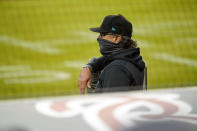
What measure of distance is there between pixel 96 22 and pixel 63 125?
41.3 ft

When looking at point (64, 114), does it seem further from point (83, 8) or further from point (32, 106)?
point (83, 8)

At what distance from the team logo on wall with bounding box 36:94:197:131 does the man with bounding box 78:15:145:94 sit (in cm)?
102

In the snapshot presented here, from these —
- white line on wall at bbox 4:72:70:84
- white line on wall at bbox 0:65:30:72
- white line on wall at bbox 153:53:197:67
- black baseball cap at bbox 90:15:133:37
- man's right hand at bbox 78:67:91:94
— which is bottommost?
white line on wall at bbox 4:72:70:84

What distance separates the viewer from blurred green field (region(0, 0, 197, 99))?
929 centimetres

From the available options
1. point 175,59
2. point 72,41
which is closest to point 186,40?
point 175,59

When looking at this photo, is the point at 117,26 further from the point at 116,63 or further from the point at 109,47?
the point at 116,63

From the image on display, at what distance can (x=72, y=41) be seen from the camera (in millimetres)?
12258

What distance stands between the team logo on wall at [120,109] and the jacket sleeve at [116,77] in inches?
44.2

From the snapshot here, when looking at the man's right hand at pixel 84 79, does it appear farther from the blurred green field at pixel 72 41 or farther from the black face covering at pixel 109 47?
the blurred green field at pixel 72 41

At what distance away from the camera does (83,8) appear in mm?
14953

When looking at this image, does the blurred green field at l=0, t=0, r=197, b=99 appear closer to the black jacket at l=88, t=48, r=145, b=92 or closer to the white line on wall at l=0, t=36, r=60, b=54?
the white line on wall at l=0, t=36, r=60, b=54

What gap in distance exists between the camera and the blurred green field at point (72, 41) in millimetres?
9289

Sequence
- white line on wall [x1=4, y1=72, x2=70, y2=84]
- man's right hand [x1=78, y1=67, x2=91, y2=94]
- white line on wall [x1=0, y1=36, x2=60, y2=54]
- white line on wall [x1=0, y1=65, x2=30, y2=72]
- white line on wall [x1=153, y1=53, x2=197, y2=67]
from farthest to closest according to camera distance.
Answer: white line on wall [x1=0, y1=36, x2=60, y2=54], white line on wall [x1=153, y1=53, x2=197, y2=67], white line on wall [x1=0, y1=65, x2=30, y2=72], white line on wall [x1=4, y1=72, x2=70, y2=84], man's right hand [x1=78, y1=67, x2=91, y2=94]

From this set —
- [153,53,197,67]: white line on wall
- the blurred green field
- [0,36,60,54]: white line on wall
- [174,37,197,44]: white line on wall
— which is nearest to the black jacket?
the blurred green field
